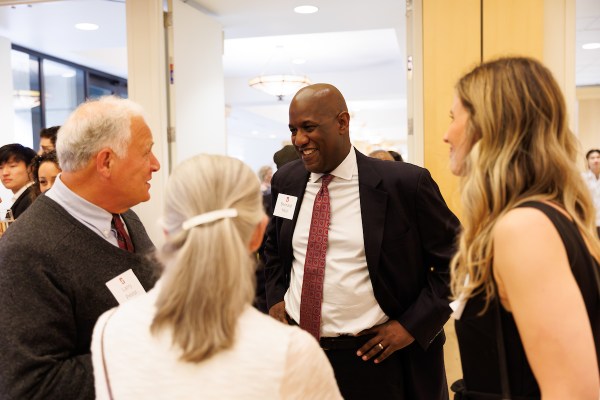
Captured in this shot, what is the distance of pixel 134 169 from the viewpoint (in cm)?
167

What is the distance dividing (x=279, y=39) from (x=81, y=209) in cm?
641

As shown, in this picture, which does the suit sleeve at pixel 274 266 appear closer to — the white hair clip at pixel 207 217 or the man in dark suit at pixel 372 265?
the man in dark suit at pixel 372 265

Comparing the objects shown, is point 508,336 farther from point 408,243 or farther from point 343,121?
point 343,121

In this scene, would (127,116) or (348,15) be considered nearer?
(127,116)

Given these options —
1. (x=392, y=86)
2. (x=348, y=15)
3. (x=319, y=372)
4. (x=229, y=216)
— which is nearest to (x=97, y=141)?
(x=229, y=216)

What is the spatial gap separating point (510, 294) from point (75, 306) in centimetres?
102

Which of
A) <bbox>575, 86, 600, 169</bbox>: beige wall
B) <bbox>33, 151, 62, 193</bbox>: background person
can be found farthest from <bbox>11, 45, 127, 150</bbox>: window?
<bbox>575, 86, 600, 169</bbox>: beige wall

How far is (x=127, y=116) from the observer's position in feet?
5.43

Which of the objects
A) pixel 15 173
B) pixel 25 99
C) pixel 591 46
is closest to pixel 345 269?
pixel 15 173

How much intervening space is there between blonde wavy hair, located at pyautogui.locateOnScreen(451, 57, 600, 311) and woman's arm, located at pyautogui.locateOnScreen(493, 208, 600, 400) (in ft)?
0.24

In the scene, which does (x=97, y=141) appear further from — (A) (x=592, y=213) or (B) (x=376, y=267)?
(A) (x=592, y=213)

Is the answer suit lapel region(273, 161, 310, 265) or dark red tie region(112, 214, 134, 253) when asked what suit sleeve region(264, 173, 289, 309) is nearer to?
suit lapel region(273, 161, 310, 265)

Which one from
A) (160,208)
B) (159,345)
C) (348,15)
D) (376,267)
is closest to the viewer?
(159,345)

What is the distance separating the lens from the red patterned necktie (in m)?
1.99
